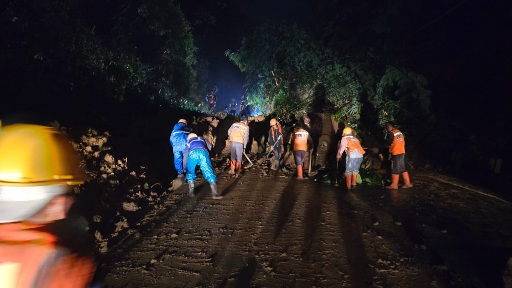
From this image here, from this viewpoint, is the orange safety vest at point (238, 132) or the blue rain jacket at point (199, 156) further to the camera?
the orange safety vest at point (238, 132)

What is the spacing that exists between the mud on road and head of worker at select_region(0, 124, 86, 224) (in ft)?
9.13

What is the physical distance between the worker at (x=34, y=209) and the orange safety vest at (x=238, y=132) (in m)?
7.06

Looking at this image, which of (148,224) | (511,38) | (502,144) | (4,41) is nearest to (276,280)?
(148,224)

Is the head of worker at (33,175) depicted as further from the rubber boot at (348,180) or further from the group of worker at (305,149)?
the rubber boot at (348,180)

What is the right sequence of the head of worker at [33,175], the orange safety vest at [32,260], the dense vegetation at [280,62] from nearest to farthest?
the orange safety vest at [32,260], the head of worker at [33,175], the dense vegetation at [280,62]

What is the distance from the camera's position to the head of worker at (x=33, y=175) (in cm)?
185

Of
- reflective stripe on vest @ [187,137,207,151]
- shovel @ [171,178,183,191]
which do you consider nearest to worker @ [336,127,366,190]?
reflective stripe on vest @ [187,137,207,151]

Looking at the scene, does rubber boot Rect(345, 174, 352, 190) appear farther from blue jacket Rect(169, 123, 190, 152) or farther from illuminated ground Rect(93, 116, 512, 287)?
blue jacket Rect(169, 123, 190, 152)

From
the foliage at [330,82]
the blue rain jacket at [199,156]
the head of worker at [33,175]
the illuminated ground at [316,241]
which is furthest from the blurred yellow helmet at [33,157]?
the foliage at [330,82]

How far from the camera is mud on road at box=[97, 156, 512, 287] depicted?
4.49 m

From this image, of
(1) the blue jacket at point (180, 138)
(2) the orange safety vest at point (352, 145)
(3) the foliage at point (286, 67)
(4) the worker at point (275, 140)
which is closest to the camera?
(2) the orange safety vest at point (352, 145)

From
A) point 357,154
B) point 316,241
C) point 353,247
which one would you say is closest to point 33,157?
point 316,241

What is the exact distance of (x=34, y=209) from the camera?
192cm

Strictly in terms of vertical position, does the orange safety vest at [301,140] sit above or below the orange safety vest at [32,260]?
above
